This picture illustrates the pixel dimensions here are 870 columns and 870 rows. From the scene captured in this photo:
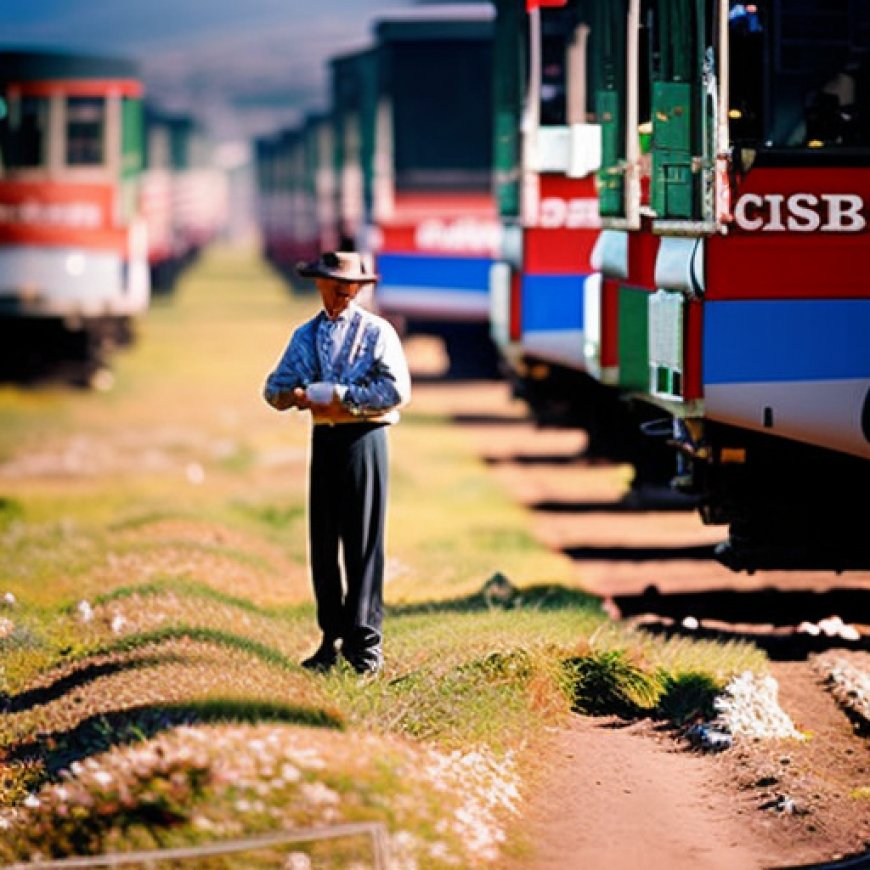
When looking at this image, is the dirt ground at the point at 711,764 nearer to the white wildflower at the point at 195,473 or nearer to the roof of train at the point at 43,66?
the white wildflower at the point at 195,473

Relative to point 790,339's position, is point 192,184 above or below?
below

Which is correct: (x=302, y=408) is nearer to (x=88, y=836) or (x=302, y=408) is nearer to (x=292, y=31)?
(x=88, y=836)

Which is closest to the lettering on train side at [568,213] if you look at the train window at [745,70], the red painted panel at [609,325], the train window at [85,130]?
the red painted panel at [609,325]

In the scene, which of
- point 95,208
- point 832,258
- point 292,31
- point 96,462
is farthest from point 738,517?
point 292,31

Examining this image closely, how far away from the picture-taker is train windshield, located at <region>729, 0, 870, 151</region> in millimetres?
10461

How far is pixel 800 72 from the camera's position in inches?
439

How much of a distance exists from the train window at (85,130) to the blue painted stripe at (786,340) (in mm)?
18195

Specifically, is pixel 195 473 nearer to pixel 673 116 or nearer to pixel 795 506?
pixel 795 506

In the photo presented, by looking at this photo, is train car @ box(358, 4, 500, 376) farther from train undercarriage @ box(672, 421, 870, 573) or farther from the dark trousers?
the dark trousers

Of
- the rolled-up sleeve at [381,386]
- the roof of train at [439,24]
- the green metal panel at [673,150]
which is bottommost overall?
the rolled-up sleeve at [381,386]

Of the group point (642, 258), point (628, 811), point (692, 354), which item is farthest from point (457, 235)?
point (628, 811)

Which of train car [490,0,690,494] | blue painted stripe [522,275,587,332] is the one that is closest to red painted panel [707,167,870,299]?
train car [490,0,690,494]

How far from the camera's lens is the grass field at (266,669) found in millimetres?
7410

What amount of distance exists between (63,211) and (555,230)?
43.5 feet
